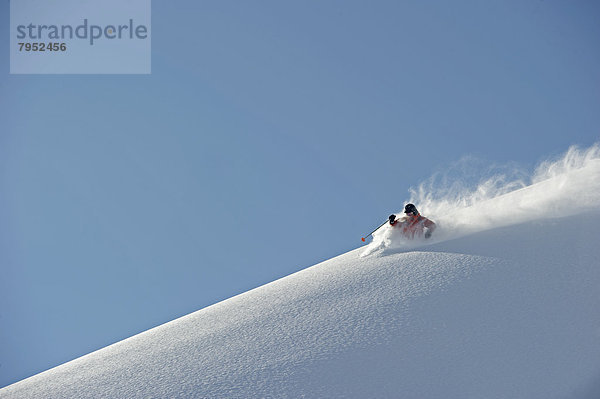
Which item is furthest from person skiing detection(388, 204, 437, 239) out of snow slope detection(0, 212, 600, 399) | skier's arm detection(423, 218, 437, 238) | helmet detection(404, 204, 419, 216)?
snow slope detection(0, 212, 600, 399)

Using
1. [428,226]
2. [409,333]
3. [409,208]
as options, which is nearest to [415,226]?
[428,226]

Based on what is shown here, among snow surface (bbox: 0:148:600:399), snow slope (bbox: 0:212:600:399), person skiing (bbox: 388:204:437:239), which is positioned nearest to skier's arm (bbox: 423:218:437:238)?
person skiing (bbox: 388:204:437:239)

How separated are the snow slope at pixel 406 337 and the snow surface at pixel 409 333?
0.02 meters

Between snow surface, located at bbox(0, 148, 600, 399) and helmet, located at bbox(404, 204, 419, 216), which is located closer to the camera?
snow surface, located at bbox(0, 148, 600, 399)

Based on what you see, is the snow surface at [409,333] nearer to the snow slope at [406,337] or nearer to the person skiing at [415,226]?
the snow slope at [406,337]

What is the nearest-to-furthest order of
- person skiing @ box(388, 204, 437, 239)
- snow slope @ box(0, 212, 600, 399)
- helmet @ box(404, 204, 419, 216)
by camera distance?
snow slope @ box(0, 212, 600, 399), helmet @ box(404, 204, 419, 216), person skiing @ box(388, 204, 437, 239)

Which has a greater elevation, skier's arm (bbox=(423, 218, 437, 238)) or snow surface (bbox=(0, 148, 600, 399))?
skier's arm (bbox=(423, 218, 437, 238))

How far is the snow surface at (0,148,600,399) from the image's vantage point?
6.21 metres

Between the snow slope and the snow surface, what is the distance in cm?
2

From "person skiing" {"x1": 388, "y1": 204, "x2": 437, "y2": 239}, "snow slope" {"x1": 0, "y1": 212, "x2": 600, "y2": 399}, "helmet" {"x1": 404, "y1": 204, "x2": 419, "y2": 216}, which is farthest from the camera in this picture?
"person skiing" {"x1": 388, "y1": 204, "x2": 437, "y2": 239}

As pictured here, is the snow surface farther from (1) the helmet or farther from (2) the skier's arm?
(1) the helmet

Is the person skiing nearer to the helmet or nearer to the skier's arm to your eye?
the skier's arm

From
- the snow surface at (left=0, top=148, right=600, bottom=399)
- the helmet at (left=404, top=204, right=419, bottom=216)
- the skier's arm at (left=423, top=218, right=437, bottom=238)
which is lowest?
the snow surface at (left=0, top=148, right=600, bottom=399)

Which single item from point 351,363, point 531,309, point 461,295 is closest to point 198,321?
point 351,363
